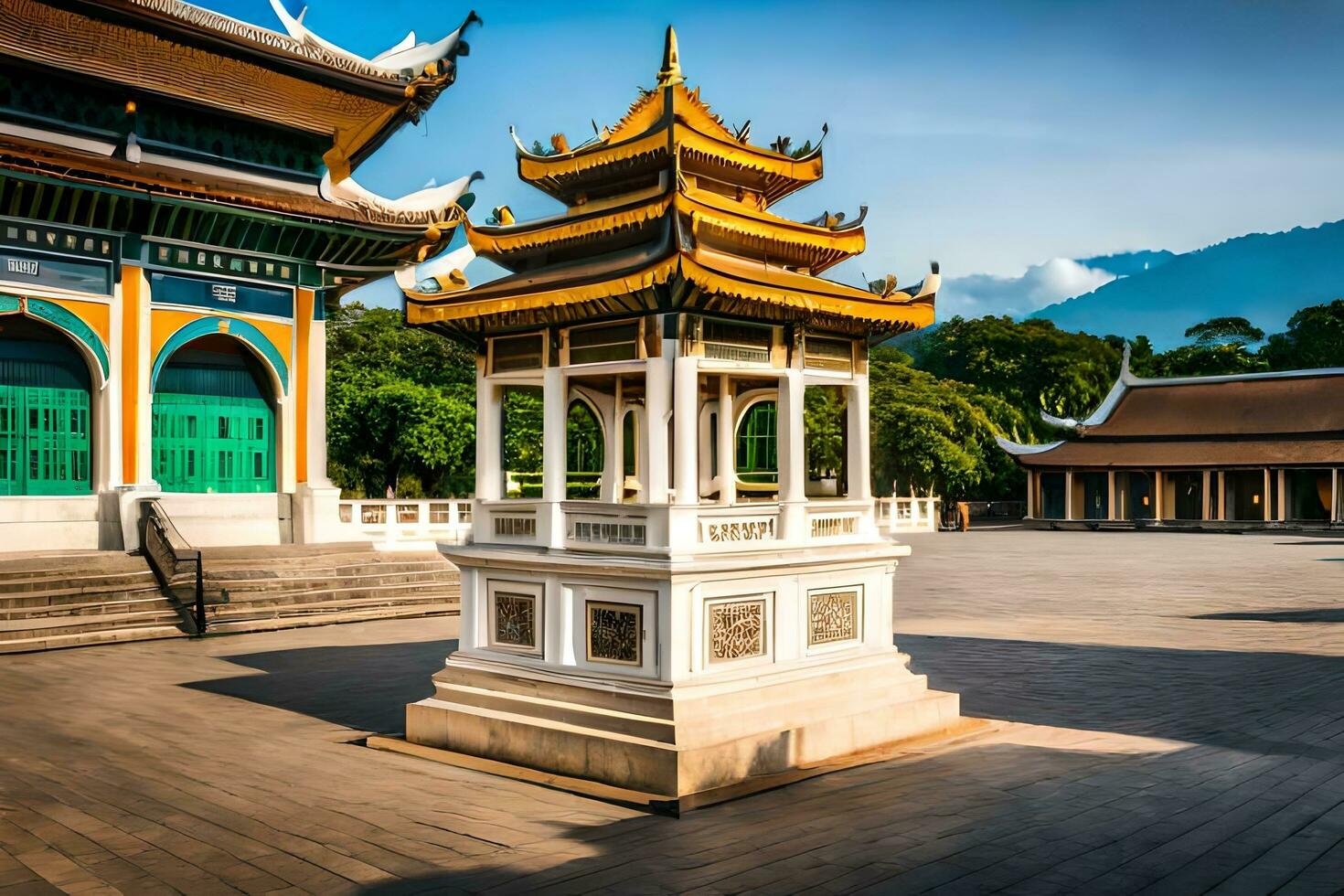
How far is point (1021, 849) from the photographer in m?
7.07

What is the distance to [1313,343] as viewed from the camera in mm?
69438

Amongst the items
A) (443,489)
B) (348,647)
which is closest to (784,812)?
(348,647)

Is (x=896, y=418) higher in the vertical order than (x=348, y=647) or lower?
higher

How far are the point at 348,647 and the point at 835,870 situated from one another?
11.7 metres

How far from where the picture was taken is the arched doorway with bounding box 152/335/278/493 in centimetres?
2256

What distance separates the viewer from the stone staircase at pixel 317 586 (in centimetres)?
1925

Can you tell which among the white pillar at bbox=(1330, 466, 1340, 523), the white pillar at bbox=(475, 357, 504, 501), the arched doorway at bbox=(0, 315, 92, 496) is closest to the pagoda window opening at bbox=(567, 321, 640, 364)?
the white pillar at bbox=(475, 357, 504, 501)

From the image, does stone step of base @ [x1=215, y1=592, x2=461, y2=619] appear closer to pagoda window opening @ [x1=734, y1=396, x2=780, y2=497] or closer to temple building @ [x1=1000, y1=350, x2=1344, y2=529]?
pagoda window opening @ [x1=734, y1=396, x2=780, y2=497]

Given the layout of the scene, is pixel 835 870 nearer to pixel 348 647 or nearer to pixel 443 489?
pixel 348 647

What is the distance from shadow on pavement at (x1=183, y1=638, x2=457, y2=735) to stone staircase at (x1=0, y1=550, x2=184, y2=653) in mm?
2659

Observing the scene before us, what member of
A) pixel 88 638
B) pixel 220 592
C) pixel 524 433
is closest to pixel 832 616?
pixel 88 638

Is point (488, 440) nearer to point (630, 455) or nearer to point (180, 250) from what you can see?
point (630, 455)

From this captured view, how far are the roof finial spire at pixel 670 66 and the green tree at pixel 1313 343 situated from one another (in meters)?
66.7

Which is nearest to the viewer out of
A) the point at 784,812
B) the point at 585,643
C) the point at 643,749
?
the point at 784,812
